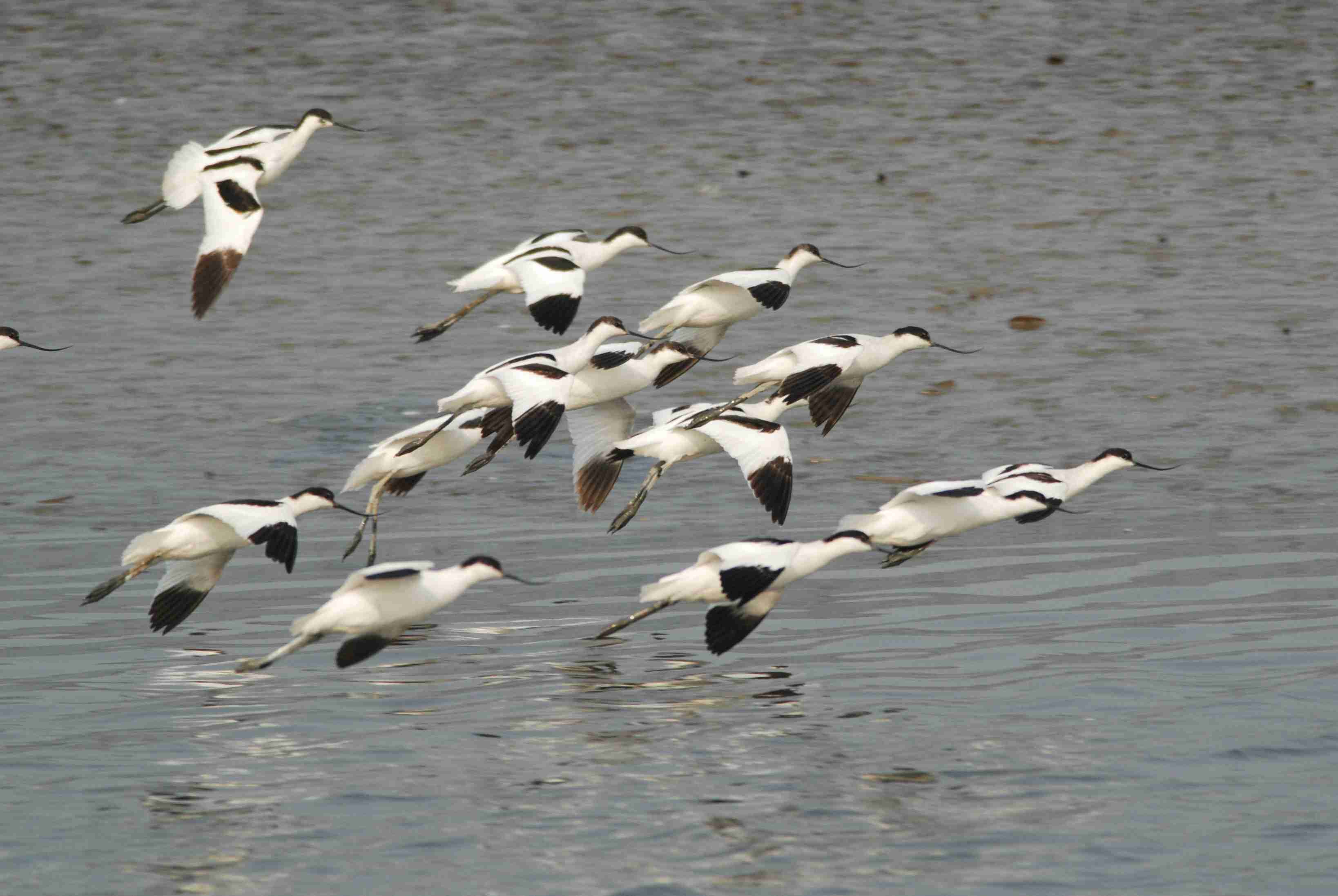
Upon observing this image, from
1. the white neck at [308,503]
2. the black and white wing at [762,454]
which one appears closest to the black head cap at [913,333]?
the black and white wing at [762,454]

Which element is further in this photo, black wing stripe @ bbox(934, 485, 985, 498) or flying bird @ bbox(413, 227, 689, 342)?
flying bird @ bbox(413, 227, 689, 342)

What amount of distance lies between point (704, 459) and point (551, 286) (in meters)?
3.51

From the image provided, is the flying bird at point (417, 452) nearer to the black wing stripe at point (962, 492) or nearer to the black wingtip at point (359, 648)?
the black wingtip at point (359, 648)

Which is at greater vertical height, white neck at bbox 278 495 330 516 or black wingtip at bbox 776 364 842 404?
black wingtip at bbox 776 364 842 404

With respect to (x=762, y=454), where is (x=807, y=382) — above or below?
above

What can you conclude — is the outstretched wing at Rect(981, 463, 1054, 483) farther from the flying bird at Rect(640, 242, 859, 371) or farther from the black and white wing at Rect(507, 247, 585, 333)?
the black and white wing at Rect(507, 247, 585, 333)

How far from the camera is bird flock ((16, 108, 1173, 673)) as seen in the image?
9.51 metres

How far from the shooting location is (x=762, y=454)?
10.4 meters

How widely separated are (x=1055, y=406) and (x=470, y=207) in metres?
6.70

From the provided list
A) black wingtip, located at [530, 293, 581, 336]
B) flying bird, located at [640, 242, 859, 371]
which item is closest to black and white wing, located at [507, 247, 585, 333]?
black wingtip, located at [530, 293, 581, 336]

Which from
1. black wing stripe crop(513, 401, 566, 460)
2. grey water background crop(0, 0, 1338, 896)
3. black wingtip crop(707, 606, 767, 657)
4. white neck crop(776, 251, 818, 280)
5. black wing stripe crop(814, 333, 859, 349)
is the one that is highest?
black wing stripe crop(513, 401, 566, 460)

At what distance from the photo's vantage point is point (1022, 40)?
24.2 metres

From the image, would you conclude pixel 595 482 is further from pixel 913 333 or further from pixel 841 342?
pixel 913 333

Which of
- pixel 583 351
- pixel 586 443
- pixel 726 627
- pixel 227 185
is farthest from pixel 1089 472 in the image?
pixel 227 185
